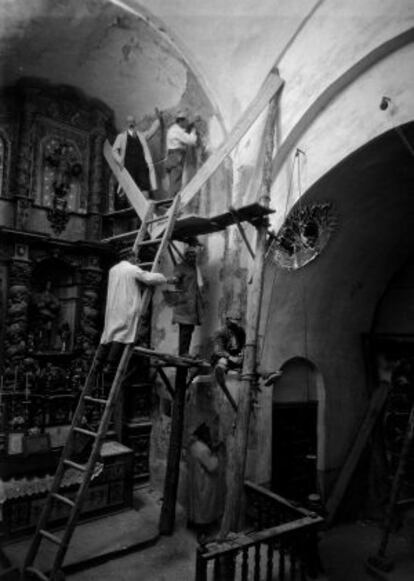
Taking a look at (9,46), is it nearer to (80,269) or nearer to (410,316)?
(80,269)

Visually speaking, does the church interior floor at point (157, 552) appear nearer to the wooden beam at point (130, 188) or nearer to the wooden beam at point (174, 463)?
the wooden beam at point (174, 463)

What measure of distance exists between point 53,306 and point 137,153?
3250 mm

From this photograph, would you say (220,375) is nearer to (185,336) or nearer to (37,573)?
(185,336)

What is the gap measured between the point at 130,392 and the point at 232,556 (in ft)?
13.8

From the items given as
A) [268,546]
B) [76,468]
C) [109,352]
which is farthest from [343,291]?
[76,468]

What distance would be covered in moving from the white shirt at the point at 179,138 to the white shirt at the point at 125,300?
3008mm

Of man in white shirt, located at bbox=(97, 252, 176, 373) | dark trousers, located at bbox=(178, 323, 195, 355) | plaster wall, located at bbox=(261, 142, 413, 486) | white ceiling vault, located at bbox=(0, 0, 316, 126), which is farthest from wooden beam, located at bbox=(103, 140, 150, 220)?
plaster wall, located at bbox=(261, 142, 413, 486)

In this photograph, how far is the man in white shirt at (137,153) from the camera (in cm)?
823

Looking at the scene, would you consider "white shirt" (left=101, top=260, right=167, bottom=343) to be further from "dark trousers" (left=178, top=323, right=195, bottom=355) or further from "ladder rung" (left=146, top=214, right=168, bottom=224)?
"dark trousers" (left=178, top=323, right=195, bottom=355)

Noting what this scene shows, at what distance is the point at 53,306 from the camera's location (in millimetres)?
8391

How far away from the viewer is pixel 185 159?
779 cm

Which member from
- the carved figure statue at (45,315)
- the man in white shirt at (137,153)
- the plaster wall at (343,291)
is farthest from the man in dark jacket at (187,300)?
the carved figure statue at (45,315)

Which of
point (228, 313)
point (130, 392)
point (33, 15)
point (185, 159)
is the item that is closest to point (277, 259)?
point (228, 313)

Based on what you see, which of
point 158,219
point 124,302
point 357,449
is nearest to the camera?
point 124,302
